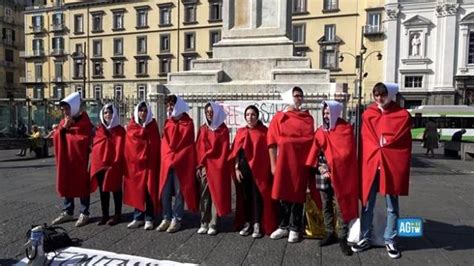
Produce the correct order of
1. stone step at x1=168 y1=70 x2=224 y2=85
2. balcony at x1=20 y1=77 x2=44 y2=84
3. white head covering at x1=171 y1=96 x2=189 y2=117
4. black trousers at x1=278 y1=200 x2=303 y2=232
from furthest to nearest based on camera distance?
balcony at x1=20 y1=77 x2=44 y2=84 → stone step at x1=168 y1=70 x2=224 y2=85 → white head covering at x1=171 y1=96 x2=189 y2=117 → black trousers at x1=278 y1=200 x2=303 y2=232

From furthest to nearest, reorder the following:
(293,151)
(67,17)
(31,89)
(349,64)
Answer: (31,89) < (67,17) < (349,64) < (293,151)

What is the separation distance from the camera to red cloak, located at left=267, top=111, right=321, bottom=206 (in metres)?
5.13

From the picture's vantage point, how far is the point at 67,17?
59531 mm

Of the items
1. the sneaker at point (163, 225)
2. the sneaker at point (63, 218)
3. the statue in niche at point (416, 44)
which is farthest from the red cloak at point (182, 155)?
the statue in niche at point (416, 44)

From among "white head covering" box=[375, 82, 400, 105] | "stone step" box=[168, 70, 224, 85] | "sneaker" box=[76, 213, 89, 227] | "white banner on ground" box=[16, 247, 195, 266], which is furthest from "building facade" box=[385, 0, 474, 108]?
"white banner on ground" box=[16, 247, 195, 266]

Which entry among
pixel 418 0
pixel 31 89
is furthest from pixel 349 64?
pixel 31 89

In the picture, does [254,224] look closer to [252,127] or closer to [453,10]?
[252,127]

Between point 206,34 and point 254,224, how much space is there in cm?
4896

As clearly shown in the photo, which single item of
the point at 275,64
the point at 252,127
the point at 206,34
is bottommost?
the point at 252,127

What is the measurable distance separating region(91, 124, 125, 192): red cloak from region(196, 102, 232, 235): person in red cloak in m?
1.23

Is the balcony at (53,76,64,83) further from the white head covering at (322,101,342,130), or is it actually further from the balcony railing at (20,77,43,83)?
the white head covering at (322,101,342,130)

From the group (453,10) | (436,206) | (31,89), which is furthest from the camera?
(31,89)

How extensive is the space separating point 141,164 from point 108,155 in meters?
0.55
